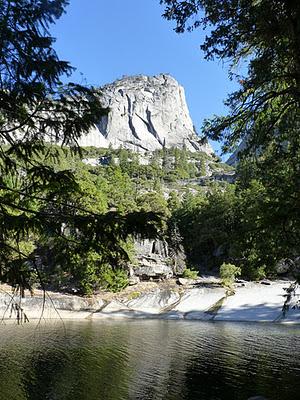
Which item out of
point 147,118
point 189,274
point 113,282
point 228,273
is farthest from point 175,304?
point 147,118

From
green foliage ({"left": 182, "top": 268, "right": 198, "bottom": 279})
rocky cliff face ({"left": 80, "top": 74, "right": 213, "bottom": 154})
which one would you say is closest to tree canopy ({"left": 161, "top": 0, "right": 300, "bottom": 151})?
green foliage ({"left": 182, "top": 268, "right": 198, "bottom": 279})

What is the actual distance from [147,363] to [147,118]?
501 ft

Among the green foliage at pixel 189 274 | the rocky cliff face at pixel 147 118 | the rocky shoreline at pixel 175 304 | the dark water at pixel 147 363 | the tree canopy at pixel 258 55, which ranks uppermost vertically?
the rocky cliff face at pixel 147 118

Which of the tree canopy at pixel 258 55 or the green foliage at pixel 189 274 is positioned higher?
the tree canopy at pixel 258 55

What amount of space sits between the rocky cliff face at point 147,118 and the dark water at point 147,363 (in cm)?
12212

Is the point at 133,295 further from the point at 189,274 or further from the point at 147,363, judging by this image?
the point at 147,363

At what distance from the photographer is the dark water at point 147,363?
12.7m

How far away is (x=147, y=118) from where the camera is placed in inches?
6462

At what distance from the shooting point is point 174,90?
183500 millimetres

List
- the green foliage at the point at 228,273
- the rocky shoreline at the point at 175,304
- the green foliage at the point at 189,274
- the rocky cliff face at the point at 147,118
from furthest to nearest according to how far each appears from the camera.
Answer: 1. the rocky cliff face at the point at 147,118
2. the green foliage at the point at 189,274
3. the green foliage at the point at 228,273
4. the rocky shoreline at the point at 175,304

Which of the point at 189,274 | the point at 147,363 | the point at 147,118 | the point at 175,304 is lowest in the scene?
the point at 147,363

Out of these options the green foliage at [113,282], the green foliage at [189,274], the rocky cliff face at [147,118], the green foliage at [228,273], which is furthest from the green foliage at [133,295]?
the rocky cliff face at [147,118]

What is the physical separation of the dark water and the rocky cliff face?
401 feet

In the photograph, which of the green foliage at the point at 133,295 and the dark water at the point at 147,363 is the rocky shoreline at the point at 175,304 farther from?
the dark water at the point at 147,363
